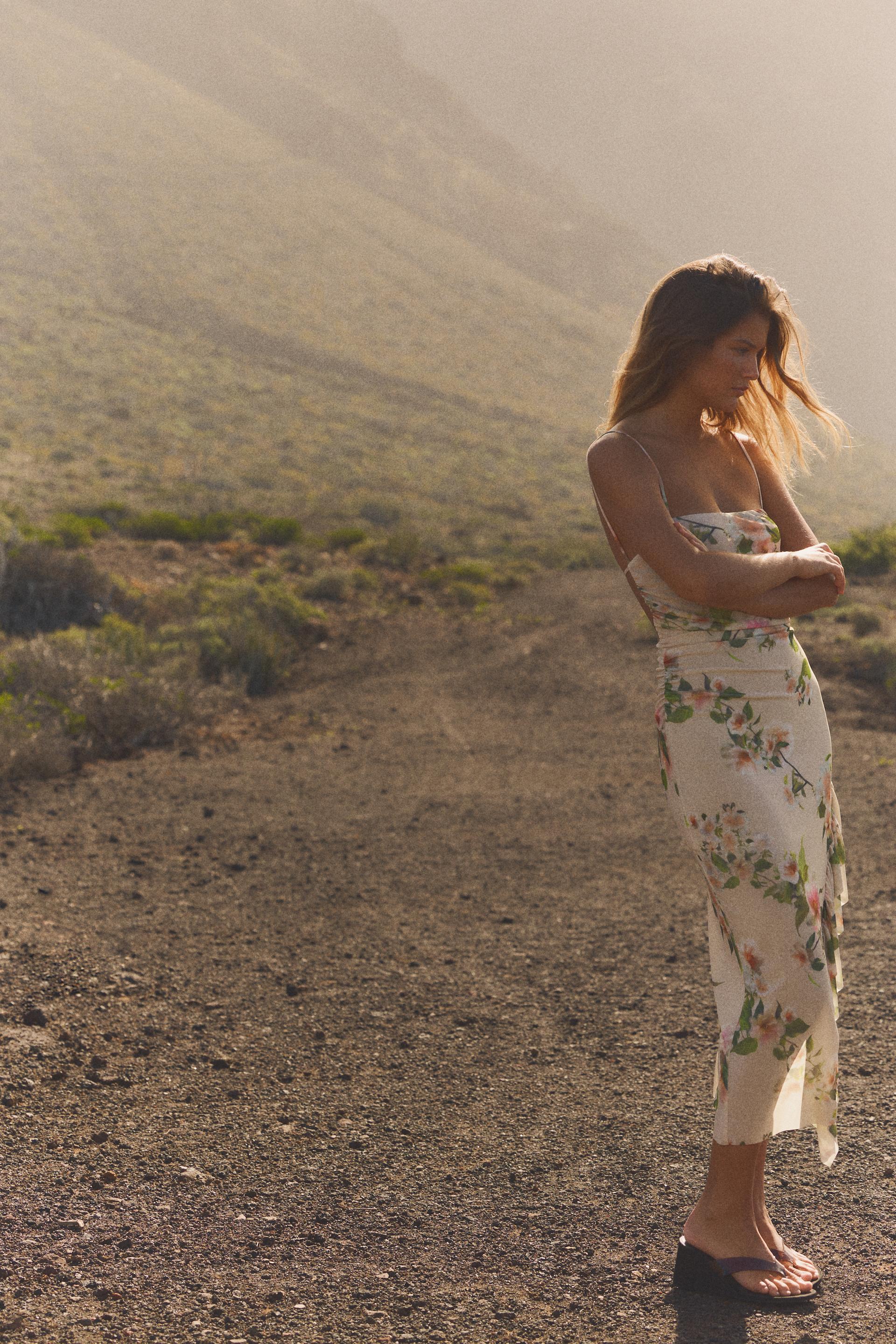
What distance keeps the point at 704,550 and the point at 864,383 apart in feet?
321

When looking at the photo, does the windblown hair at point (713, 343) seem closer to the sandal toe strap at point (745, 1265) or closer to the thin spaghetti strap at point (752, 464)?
the thin spaghetti strap at point (752, 464)

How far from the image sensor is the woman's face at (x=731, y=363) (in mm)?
2078

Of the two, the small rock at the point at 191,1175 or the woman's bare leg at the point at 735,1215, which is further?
the small rock at the point at 191,1175

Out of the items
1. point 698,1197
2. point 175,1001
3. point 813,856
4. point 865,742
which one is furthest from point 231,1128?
point 865,742

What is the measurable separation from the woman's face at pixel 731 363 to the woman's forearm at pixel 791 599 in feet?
1.28

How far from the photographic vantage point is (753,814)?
1996 millimetres

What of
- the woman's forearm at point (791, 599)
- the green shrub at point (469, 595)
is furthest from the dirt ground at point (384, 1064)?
the green shrub at point (469, 595)

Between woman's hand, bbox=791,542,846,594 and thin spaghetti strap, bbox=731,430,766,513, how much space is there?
134 mm

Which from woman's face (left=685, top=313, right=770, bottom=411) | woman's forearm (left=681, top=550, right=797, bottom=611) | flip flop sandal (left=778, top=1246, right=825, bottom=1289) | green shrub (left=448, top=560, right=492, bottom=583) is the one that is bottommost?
green shrub (left=448, top=560, right=492, bottom=583)

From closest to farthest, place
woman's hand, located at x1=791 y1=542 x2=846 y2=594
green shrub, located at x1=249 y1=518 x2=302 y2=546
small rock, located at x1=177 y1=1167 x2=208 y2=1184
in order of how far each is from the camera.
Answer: woman's hand, located at x1=791 y1=542 x2=846 y2=594
small rock, located at x1=177 y1=1167 x2=208 y2=1184
green shrub, located at x1=249 y1=518 x2=302 y2=546

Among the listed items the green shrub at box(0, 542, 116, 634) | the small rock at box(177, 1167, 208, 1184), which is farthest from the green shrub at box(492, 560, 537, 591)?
the small rock at box(177, 1167, 208, 1184)

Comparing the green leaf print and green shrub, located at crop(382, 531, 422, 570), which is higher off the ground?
the green leaf print

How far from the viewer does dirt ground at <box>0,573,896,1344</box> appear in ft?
7.15

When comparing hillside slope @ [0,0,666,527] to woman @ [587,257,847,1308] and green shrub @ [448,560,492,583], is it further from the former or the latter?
woman @ [587,257,847,1308]
